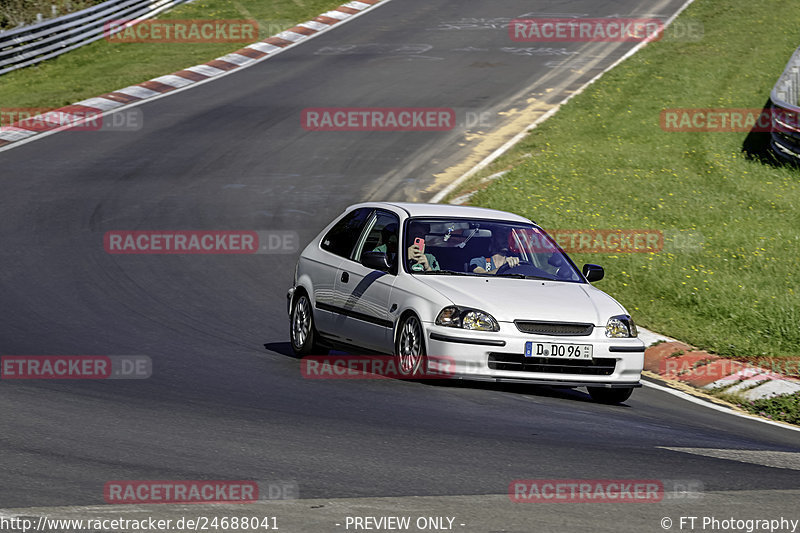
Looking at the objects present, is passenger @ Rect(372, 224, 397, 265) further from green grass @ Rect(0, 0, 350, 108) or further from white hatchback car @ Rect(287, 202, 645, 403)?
green grass @ Rect(0, 0, 350, 108)

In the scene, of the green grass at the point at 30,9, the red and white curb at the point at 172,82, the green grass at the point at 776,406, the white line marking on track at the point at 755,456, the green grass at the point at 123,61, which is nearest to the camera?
the white line marking on track at the point at 755,456

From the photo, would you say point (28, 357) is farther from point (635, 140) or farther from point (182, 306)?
point (635, 140)

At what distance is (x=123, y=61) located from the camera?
31812mm

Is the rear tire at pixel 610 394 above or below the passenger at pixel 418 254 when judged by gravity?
below

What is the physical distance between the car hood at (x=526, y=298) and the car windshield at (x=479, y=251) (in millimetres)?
230

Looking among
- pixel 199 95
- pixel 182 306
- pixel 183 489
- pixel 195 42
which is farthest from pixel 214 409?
pixel 195 42

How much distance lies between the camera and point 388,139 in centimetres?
2492

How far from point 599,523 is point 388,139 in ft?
62.7

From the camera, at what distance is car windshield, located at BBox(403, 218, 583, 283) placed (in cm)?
1096

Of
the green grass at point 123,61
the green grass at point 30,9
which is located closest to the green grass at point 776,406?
the green grass at point 123,61

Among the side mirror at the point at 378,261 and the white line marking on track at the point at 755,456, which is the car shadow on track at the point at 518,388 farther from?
the white line marking on track at the point at 755,456

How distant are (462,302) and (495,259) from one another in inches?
44.4

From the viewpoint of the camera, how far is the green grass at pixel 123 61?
93.0 ft

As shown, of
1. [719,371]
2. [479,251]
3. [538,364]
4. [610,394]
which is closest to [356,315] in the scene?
[479,251]
